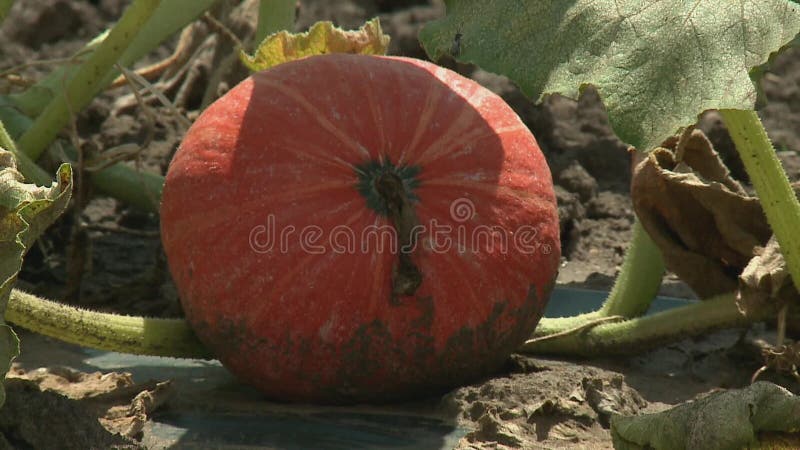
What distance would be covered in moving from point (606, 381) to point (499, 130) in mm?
569

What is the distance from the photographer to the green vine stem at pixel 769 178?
2.69 metres

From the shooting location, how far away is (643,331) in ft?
10.4

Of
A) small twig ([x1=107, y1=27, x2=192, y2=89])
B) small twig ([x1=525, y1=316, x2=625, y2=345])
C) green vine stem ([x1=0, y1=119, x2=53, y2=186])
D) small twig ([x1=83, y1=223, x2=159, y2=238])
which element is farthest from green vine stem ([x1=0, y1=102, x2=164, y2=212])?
small twig ([x1=525, y1=316, x2=625, y2=345])

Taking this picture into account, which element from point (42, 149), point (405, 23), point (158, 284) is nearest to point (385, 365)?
point (158, 284)

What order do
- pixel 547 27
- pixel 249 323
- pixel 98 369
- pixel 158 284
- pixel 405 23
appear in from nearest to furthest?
pixel 547 27, pixel 249 323, pixel 98 369, pixel 158 284, pixel 405 23

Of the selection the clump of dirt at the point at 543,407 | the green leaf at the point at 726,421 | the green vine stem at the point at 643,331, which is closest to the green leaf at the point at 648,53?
the green leaf at the point at 726,421

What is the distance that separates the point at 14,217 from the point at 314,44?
105 cm

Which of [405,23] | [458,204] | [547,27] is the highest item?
[405,23]

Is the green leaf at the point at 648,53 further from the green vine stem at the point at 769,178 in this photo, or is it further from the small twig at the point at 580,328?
the small twig at the point at 580,328

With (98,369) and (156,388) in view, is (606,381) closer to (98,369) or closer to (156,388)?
(156,388)

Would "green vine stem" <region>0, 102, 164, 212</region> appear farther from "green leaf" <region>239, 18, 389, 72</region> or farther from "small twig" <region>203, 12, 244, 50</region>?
"green leaf" <region>239, 18, 389, 72</region>

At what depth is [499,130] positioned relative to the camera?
111 inches

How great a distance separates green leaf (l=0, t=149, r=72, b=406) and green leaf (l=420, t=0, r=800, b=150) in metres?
0.82

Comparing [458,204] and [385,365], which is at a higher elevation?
[458,204]
